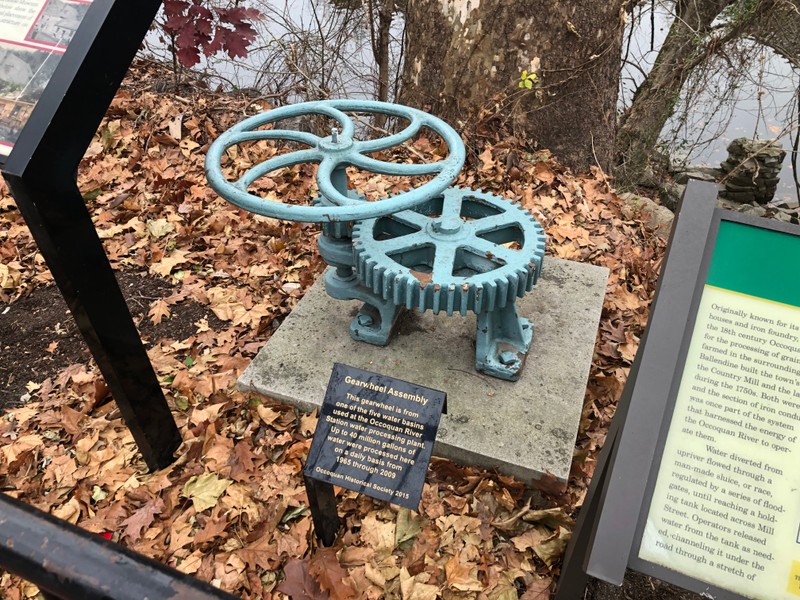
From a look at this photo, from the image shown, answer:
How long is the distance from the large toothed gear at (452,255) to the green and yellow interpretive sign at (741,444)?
1.11 meters

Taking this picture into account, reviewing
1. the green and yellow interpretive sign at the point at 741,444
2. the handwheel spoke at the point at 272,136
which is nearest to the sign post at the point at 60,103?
the handwheel spoke at the point at 272,136

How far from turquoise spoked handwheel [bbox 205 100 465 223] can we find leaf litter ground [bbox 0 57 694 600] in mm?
1042

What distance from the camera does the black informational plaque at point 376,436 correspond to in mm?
1780

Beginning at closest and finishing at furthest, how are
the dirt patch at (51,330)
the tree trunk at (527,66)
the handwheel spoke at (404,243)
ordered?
the handwheel spoke at (404,243)
the dirt patch at (51,330)
the tree trunk at (527,66)

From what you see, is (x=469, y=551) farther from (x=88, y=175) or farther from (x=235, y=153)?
(x=88, y=175)

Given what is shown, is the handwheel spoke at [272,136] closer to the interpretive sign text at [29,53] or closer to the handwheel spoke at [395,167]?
the handwheel spoke at [395,167]

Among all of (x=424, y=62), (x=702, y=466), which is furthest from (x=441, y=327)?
(x=424, y=62)

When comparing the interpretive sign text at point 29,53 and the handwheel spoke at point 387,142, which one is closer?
the interpretive sign text at point 29,53

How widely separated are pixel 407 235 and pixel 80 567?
6.45 ft

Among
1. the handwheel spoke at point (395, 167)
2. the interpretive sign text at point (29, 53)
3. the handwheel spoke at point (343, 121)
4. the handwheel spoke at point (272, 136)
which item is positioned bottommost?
the handwheel spoke at point (395, 167)

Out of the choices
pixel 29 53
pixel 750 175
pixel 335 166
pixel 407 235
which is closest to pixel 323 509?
pixel 407 235

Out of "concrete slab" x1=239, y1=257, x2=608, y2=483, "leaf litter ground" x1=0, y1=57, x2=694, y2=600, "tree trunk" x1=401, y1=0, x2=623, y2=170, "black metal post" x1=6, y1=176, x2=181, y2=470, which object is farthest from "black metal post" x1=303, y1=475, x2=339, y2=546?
"tree trunk" x1=401, y1=0, x2=623, y2=170

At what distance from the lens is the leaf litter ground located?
226 centimetres

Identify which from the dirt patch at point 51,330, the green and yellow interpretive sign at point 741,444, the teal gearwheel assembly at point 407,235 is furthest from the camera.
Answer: the dirt patch at point 51,330
